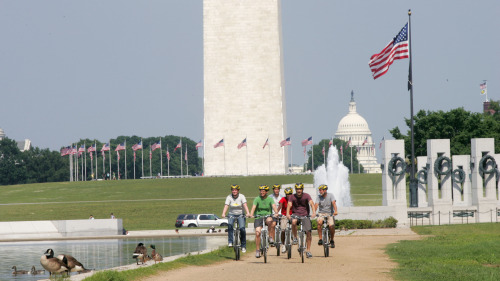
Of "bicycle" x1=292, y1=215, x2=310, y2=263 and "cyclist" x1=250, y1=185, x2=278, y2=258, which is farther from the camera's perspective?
"cyclist" x1=250, y1=185, x2=278, y2=258

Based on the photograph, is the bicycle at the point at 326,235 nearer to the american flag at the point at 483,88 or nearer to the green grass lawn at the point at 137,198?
the green grass lawn at the point at 137,198

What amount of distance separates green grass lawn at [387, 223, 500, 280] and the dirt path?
52cm

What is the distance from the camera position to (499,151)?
73125mm

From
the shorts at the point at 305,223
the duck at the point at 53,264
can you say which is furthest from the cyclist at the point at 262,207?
the duck at the point at 53,264

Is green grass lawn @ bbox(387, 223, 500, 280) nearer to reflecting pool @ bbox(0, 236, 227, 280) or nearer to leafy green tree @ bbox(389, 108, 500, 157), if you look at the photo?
reflecting pool @ bbox(0, 236, 227, 280)

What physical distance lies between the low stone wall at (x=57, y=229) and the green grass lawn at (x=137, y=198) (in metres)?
8.26

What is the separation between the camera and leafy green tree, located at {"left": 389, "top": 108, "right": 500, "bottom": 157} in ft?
250

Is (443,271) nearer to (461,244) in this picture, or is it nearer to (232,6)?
(461,244)

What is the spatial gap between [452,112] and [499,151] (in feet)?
20.4

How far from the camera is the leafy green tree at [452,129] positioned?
7625cm

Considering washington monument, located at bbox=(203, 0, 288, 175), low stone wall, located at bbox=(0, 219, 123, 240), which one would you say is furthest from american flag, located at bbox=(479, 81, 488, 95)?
low stone wall, located at bbox=(0, 219, 123, 240)

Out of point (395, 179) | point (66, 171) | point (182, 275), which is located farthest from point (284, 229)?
point (66, 171)

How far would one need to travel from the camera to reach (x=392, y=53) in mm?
46438

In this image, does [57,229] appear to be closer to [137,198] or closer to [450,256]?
[450,256]
